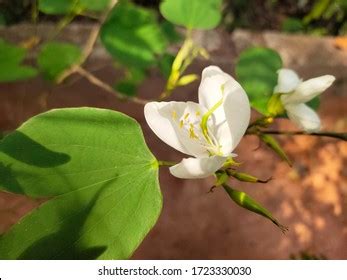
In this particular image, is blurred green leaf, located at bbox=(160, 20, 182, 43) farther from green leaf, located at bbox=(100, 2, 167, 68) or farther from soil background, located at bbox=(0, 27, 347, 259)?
soil background, located at bbox=(0, 27, 347, 259)

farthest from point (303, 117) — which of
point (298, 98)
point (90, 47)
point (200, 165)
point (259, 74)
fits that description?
point (90, 47)

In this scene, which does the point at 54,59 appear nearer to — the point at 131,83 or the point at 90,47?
the point at 90,47

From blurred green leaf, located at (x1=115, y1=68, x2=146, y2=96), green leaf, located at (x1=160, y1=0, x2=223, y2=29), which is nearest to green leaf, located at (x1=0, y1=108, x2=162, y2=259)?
green leaf, located at (x1=160, y1=0, x2=223, y2=29)

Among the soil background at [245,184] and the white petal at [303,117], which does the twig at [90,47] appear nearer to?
the soil background at [245,184]

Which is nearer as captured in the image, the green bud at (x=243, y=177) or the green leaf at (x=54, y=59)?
the green bud at (x=243, y=177)

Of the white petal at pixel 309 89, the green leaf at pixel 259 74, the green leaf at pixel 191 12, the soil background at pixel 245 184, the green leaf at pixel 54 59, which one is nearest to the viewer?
the white petal at pixel 309 89

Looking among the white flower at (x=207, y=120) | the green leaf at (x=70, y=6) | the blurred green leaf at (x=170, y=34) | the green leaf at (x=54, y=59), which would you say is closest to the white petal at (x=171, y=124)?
the white flower at (x=207, y=120)
